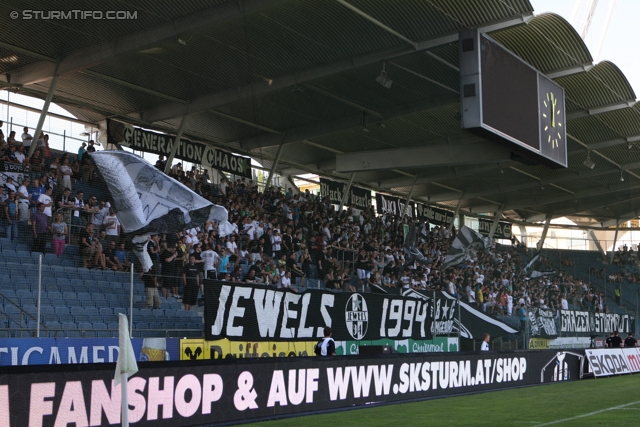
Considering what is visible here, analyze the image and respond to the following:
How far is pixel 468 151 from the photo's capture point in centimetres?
2928

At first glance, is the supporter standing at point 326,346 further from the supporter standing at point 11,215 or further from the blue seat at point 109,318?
the supporter standing at point 11,215

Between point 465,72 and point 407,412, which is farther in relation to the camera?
point 465,72

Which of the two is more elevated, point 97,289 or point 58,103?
point 58,103

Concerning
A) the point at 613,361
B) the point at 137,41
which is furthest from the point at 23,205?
the point at 613,361

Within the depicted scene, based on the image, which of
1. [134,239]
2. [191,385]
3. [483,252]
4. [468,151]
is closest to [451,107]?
[468,151]

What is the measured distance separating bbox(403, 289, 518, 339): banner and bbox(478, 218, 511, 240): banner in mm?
26707

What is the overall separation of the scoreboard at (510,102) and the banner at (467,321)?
4946 mm

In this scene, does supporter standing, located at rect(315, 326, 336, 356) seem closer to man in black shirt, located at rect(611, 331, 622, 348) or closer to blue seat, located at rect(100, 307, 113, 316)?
blue seat, located at rect(100, 307, 113, 316)

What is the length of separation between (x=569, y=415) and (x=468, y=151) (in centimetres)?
1704

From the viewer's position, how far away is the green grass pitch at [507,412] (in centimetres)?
1215

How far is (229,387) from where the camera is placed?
12.0m

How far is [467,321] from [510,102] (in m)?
6.75

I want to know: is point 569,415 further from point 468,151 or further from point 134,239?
point 468,151

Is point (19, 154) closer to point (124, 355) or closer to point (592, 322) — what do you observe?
point (124, 355)
